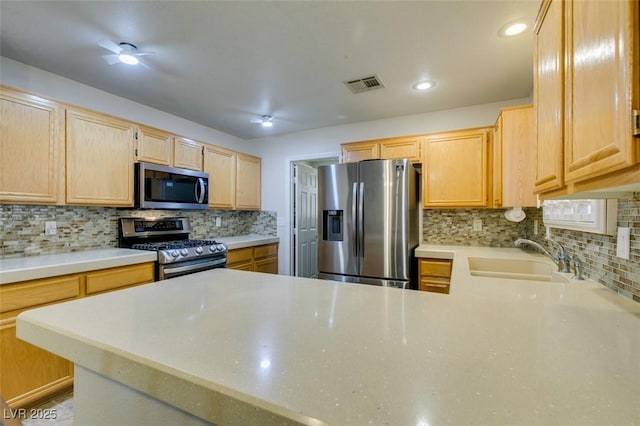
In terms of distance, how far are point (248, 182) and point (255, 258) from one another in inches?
42.3

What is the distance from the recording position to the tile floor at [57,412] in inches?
66.3

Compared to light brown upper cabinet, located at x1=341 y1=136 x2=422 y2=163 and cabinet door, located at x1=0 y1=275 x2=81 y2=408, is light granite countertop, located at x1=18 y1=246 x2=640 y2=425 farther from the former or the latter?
light brown upper cabinet, located at x1=341 y1=136 x2=422 y2=163

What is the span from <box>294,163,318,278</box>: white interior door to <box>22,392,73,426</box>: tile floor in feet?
8.44

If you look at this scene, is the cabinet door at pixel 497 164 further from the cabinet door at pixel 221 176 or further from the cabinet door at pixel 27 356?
the cabinet door at pixel 27 356

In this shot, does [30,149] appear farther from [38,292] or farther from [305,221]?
[305,221]

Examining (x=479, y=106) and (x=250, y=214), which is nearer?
(x=479, y=106)

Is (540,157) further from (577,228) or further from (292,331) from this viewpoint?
(292,331)

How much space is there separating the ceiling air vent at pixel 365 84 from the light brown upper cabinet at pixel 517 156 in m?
1.05

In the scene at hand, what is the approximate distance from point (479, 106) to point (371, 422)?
333 cm

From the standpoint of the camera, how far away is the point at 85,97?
8.31 ft

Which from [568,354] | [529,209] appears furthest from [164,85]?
[529,209]

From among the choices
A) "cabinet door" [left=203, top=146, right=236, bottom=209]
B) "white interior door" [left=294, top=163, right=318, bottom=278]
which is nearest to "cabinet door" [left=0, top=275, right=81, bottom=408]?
"cabinet door" [left=203, top=146, right=236, bottom=209]

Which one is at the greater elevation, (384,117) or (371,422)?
(384,117)

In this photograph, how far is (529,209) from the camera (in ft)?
9.02
